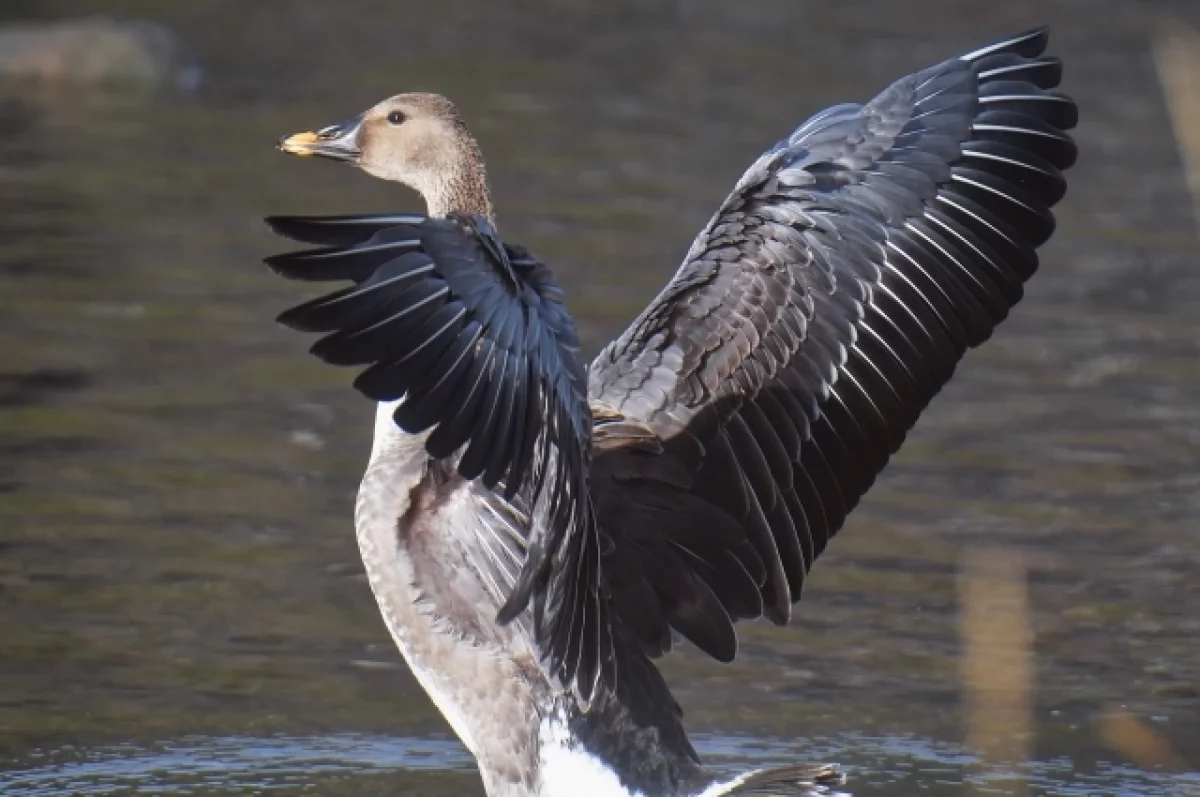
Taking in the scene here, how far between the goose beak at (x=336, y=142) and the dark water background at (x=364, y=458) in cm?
178

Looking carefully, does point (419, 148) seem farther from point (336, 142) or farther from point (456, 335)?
point (456, 335)

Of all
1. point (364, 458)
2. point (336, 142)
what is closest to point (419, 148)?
point (336, 142)

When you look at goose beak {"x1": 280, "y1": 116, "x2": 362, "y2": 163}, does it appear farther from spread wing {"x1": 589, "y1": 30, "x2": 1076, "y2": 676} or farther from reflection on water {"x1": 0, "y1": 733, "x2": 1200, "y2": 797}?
reflection on water {"x1": 0, "y1": 733, "x2": 1200, "y2": 797}

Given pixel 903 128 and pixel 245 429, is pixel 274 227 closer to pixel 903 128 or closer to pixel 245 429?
pixel 903 128

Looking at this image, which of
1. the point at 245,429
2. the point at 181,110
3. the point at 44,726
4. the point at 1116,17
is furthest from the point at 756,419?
the point at 1116,17

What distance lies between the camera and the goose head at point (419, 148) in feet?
21.2

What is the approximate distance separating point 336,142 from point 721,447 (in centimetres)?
168

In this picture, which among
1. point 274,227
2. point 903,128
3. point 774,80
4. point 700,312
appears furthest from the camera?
point 774,80

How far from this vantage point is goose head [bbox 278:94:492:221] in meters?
6.46

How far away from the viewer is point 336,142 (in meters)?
6.66

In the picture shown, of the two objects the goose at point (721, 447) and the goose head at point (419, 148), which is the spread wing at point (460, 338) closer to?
the goose at point (721, 447)

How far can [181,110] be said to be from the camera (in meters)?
17.4

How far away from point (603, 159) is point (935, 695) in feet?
30.8

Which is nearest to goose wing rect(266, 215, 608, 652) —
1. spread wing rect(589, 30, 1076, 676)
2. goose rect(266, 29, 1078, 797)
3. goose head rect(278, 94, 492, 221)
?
goose rect(266, 29, 1078, 797)
